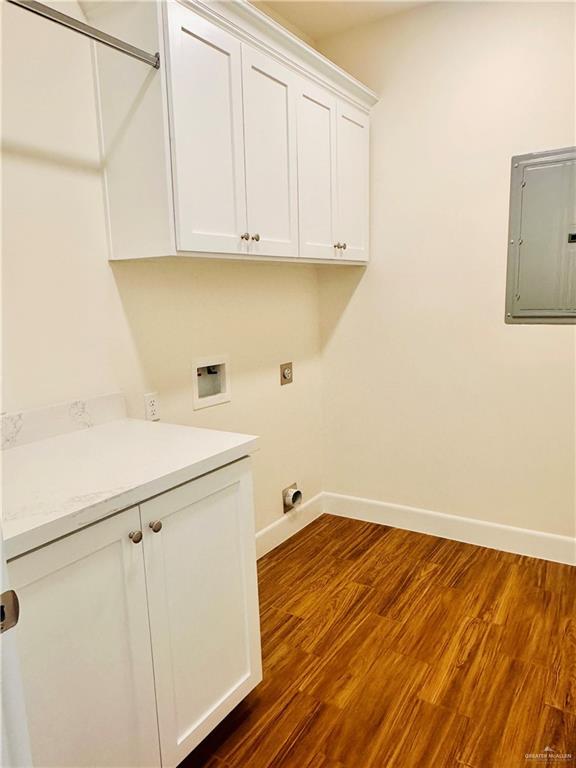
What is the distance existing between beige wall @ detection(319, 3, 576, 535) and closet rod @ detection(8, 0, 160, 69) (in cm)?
151

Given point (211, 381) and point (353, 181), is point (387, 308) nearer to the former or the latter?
point (353, 181)

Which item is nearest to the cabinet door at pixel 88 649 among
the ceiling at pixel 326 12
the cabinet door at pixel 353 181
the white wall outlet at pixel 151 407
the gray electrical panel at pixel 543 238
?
the white wall outlet at pixel 151 407

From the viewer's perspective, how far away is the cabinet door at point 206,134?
1609 millimetres

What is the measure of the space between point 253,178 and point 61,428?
113 cm

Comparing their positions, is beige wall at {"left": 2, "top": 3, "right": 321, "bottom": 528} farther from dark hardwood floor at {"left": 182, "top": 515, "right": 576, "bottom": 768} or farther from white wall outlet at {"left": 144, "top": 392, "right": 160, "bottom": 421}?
dark hardwood floor at {"left": 182, "top": 515, "right": 576, "bottom": 768}

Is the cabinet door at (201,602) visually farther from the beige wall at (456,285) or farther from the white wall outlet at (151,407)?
the beige wall at (456,285)

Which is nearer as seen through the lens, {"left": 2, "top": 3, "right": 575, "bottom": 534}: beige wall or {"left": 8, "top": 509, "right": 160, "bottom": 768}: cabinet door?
{"left": 8, "top": 509, "right": 160, "bottom": 768}: cabinet door

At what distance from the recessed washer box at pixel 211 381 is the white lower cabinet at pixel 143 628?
2.52 feet

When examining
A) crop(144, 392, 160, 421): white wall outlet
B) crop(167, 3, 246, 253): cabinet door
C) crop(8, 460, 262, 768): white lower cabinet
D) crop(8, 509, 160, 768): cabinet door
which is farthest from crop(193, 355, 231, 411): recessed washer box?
crop(8, 509, 160, 768): cabinet door

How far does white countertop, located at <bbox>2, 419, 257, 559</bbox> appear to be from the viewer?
1042 mm

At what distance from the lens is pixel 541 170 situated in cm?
232

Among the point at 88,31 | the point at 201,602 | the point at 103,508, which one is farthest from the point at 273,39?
the point at 201,602

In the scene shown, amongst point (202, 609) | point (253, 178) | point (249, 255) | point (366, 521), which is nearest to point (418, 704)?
point (202, 609)

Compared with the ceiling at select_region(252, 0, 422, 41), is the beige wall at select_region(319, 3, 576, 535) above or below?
below
